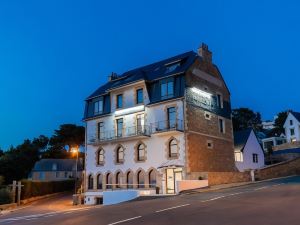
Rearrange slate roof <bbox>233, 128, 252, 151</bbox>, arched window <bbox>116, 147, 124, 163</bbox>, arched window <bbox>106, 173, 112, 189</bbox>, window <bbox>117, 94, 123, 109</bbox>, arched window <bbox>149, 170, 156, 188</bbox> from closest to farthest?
arched window <bbox>149, 170, 156, 188</bbox>
arched window <bbox>116, 147, 124, 163</bbox>
arched window <bbox>106, 173, 112, 189</bbox>
window <bbox>117, 94, 123, 109</bbox>
slate roof <bbox>233, 128, 252, 151</bbox>

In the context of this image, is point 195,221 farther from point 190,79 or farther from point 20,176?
point 20,176

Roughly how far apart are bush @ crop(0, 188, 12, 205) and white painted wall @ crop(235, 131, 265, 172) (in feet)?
81.1

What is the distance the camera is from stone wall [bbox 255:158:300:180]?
3353 centimetres

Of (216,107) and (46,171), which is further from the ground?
(216,107)

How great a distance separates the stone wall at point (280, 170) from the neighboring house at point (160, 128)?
3.54m

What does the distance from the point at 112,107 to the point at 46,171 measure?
40327mm

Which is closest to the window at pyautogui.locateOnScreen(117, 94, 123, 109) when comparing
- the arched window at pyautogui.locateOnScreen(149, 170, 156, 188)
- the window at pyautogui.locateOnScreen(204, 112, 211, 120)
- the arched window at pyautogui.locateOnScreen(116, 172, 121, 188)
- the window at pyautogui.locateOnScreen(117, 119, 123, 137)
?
the window at pyautogui.locateOnScreen(117, 119, 123, 137)

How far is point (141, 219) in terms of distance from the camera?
12.0 m

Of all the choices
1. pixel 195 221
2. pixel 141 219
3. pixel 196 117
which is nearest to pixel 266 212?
pixel 195 221

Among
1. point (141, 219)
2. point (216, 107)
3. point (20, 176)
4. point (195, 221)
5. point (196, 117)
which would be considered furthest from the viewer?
point (20, 176)

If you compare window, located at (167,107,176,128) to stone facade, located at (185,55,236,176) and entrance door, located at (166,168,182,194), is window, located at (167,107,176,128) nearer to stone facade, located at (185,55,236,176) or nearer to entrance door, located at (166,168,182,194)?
stone facade, located at (185,55,236,176)

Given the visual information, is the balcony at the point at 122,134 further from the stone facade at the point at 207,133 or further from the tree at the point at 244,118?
the tree at the point at 244,118

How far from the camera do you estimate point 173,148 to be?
31.3m

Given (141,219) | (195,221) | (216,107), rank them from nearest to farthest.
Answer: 1. (195,221)
2. (141,219)
3. (216,107)
